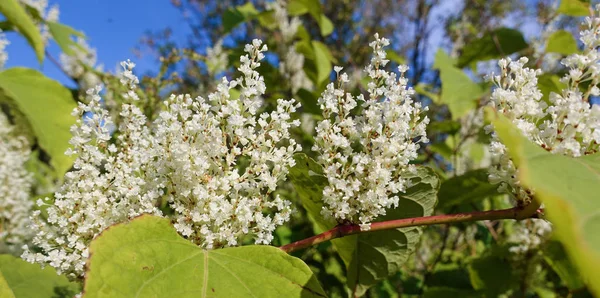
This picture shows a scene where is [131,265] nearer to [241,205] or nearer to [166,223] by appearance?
[166,223]

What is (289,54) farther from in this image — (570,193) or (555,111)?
(570,193)

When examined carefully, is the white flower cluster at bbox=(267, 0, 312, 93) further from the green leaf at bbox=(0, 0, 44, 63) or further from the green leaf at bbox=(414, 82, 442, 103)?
the green leaf at bbox=(0, 0, 44, 63)

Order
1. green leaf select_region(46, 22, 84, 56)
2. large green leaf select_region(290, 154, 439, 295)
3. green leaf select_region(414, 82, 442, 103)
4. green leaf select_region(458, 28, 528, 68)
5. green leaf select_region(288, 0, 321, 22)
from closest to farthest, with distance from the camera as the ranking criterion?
large green leaf select_region(290, 154, 439, 295)
green leaf select_region(46, 22, 84, 56)
green leaf select_region(458, 28, 528, 68)
green leaf select_region(288, 0, 321, 22)
green leaf select_region(414, 82, 442, 103)

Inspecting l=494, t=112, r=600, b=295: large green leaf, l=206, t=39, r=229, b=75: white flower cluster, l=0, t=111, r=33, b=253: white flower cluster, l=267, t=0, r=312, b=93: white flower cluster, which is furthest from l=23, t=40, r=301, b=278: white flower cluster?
l=206, t=39, r=229, b=75: white flower cluster

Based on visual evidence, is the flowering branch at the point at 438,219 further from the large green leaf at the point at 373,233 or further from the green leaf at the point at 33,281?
the green leaf at the point at 33,281

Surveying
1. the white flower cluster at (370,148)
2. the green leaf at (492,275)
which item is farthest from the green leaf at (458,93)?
the white flower cluster at (370,148)

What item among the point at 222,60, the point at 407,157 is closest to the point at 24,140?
the point at 222,60
